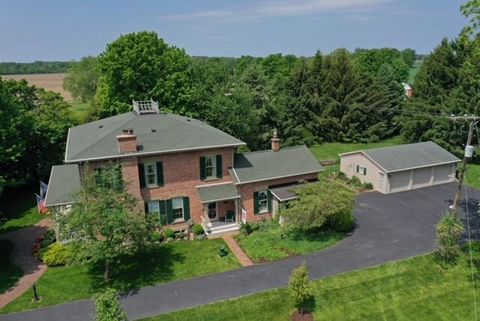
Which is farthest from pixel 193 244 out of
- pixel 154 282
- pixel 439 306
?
pixel 439 306

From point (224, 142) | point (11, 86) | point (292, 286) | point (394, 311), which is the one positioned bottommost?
point (394, 311)

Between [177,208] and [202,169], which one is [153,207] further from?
[202,169]

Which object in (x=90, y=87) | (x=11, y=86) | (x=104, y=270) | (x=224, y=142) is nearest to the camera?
(x=104, y=270)

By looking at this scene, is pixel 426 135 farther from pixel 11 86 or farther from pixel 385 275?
pixel 11 86

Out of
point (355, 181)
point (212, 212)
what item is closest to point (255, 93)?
point (355, 181)

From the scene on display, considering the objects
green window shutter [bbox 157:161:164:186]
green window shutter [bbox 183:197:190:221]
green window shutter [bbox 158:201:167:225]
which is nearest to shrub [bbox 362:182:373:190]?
green window shutter [bbox 183:197:190:221]
